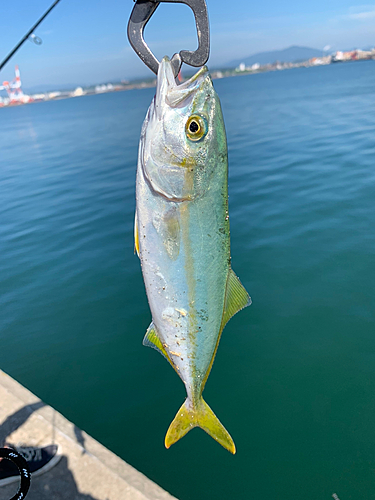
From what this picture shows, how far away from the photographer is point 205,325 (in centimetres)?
214

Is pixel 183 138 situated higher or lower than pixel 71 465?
higher

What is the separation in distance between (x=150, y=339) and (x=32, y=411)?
285cm

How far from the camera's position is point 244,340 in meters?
6.42

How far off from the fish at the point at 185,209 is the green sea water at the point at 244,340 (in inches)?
135

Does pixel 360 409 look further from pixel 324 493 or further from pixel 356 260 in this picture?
pixel 356 260

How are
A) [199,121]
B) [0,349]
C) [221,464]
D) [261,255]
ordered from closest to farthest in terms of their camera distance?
[199,121] → [221,464] → [0,349] → [261,255]

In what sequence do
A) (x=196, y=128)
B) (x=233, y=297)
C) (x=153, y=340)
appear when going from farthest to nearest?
(x=153, y=340)
(x=233, y=297)
(x=196, y=128)

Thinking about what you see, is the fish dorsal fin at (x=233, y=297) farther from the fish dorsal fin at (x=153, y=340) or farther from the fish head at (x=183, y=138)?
the fish head at (x=183, y=138)

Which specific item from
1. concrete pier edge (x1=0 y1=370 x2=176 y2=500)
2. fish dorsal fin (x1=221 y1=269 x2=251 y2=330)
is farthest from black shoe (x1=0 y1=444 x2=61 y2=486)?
fish dorsal fin (x1=221 y1=269 x2=251 y2=330)

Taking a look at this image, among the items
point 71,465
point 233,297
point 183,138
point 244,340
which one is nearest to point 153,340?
point 233,297

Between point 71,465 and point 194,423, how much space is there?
6.86 ft

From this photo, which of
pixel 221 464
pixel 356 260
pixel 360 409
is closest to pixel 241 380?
pixel 221 464

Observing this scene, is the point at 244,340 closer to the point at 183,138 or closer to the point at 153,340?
the point at 153,340

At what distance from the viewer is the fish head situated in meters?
1.78
